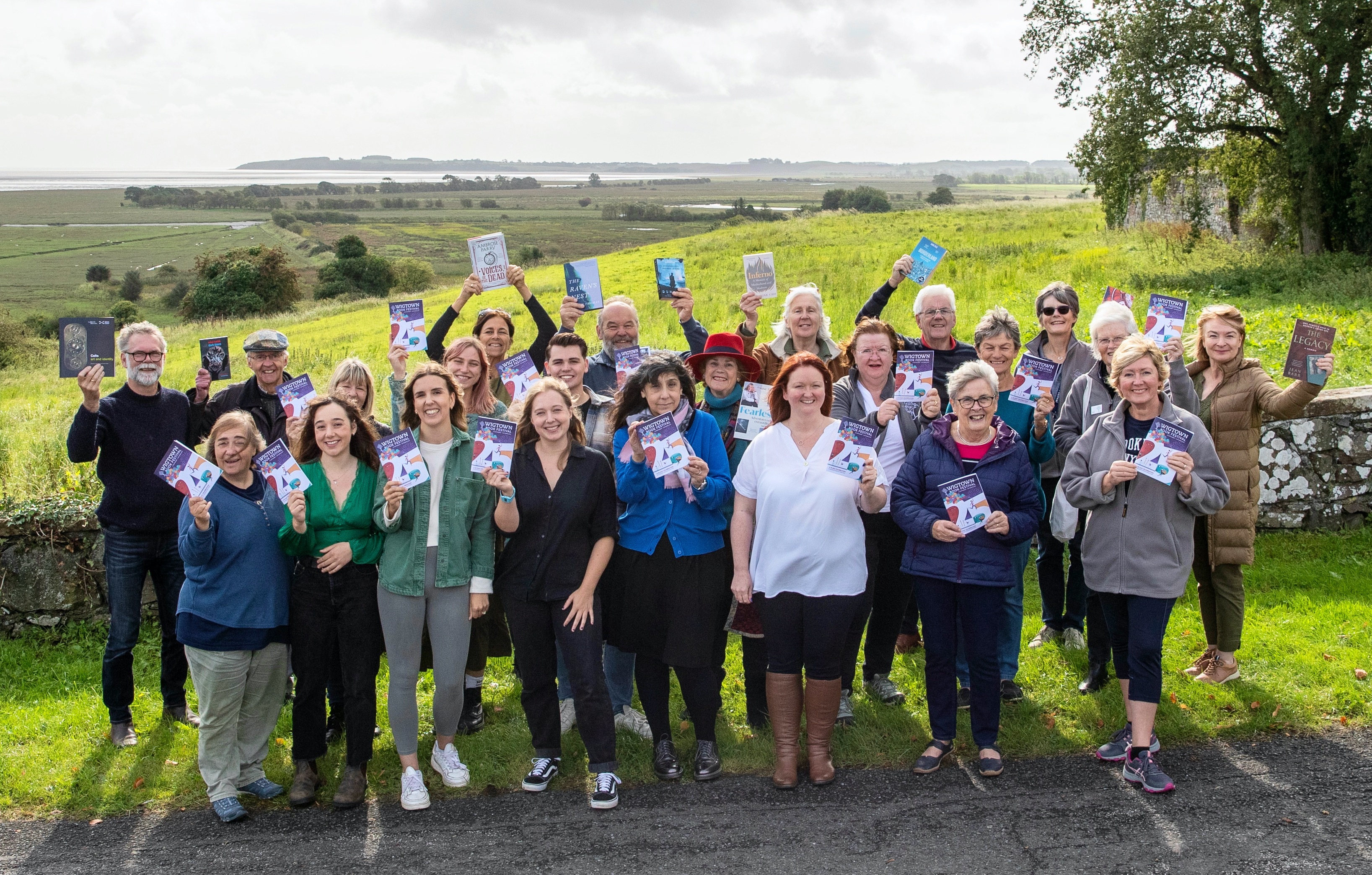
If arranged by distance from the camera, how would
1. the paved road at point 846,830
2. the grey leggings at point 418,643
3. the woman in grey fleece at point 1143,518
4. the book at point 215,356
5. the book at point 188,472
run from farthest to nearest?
the book at point 215,356, the grey leggings at point 418,643, the woman in grey fleece at point 1143,518, the book at point 188,472, the paved road at point 846,830

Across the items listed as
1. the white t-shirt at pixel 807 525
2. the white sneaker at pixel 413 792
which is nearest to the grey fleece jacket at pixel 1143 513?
the white t-shirt at pixel 807 525

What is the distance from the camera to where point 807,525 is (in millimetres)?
5270

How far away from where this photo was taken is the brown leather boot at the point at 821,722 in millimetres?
5383

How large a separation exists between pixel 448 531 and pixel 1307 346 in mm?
5319

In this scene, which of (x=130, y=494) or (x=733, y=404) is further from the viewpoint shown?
(x=733, y=404)

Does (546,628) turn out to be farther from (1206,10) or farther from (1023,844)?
(1206,10)

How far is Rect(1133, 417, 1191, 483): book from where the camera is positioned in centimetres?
508

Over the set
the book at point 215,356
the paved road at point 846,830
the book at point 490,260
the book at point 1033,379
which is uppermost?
the book at point 490,260

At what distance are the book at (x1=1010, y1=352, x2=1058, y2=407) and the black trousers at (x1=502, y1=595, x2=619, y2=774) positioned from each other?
2941 mm

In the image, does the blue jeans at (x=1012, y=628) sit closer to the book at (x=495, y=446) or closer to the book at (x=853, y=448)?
the book at (x=853, y=448)

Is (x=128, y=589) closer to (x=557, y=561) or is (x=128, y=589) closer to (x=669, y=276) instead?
(x=557, y=561)

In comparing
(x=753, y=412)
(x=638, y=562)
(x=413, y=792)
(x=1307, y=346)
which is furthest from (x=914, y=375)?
(x=413, y=792)

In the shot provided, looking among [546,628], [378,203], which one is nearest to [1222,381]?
[546,628]

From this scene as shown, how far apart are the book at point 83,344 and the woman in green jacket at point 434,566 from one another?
219cm
